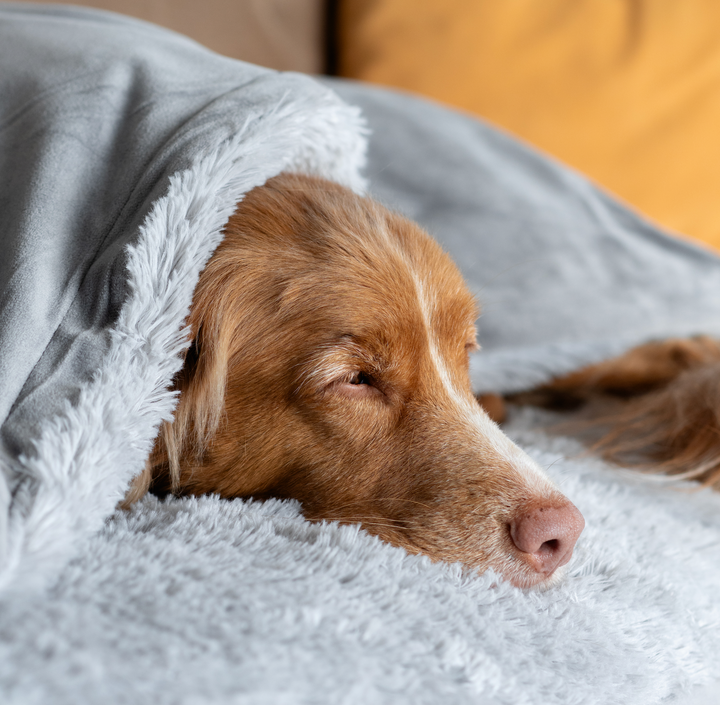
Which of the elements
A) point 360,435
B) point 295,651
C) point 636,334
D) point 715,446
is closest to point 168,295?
point 360,435

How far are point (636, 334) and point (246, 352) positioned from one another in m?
1.59

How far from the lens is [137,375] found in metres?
1.16

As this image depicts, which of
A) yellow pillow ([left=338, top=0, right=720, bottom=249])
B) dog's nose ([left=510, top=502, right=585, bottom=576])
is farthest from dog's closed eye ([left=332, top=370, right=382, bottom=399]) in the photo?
yellow pillow ([left=338, top=0, right=720, bottom=249])

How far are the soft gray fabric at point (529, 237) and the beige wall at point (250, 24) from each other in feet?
1.22

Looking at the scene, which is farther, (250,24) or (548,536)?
(250,24)

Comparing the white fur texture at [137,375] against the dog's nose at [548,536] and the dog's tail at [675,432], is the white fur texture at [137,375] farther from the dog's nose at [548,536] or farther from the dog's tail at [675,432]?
the dog's tail at [675,432]

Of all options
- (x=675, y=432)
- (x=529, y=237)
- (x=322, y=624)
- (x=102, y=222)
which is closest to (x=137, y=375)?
(x=102, y=222)

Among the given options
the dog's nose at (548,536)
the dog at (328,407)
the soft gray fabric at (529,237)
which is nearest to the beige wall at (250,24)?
the soft gray fabric at (529,237)

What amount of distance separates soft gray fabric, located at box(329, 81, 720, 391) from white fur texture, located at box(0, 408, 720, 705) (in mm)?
1296

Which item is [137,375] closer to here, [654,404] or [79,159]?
[79,159]

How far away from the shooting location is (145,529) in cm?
111

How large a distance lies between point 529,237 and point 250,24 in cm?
140

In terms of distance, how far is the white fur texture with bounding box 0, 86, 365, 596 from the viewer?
37.2 inches

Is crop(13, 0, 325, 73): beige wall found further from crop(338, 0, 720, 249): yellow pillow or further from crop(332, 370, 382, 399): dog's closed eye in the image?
crop(332, 370, 382, 399): dog's closed eye
